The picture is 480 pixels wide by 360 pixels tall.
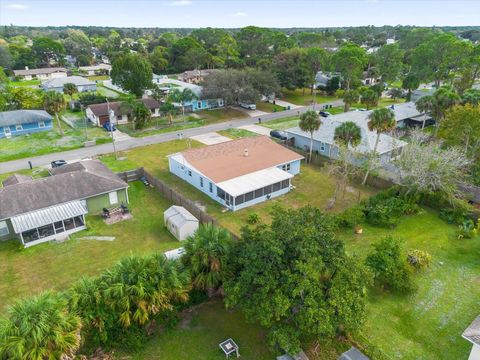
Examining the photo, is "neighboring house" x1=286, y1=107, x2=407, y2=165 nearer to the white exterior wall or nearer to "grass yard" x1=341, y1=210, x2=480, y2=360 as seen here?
"grass yard" x1=341, y1=210, x2=480, y2=360

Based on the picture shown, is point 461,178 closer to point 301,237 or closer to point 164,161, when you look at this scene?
point 301,237

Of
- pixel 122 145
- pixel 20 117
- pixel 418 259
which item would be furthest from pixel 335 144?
pixel 20 117

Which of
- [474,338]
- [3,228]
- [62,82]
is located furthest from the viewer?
[62,82]

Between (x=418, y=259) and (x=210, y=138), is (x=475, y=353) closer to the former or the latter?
(x=418, y=259)

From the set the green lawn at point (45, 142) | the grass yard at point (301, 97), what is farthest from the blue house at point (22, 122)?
the grass yard at point (301, 97)

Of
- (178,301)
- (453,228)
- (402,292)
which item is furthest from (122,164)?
(453,228)

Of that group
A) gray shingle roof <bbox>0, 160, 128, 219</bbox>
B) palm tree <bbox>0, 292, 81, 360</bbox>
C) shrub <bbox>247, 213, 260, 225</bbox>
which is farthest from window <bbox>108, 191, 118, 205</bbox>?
palm tree <bbox>0, 292, 81, 360</bbox>

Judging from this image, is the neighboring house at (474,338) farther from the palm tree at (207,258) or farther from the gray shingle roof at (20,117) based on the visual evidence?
the gray shingle roof at (20,117)
